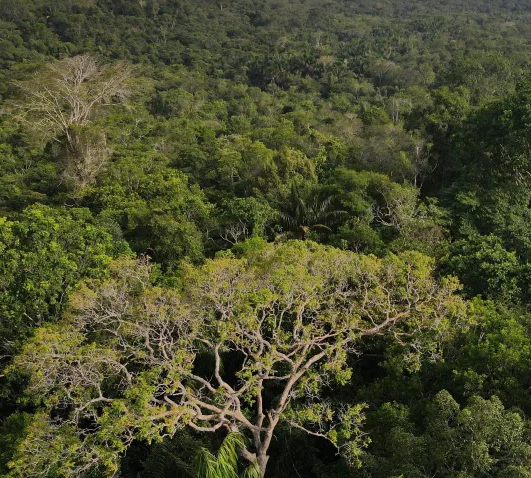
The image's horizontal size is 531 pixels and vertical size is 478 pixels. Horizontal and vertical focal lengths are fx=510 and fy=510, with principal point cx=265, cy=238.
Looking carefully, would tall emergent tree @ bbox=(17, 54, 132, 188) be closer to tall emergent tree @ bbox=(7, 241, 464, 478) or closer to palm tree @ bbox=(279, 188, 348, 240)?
palm tree @ bbox=(279, 188, 348, 240)

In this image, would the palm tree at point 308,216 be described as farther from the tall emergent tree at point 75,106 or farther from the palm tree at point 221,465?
the palm tree at point 221,465

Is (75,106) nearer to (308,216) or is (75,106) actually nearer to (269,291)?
(308,216)

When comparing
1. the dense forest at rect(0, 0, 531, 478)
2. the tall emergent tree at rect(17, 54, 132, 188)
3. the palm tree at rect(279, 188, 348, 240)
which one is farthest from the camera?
the tall emergent tree at rect(17, 54, 132, 188)

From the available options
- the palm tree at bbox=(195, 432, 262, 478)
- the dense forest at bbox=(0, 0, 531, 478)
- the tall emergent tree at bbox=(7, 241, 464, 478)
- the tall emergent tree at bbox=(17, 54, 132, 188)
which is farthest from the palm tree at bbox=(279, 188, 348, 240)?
the palm tree at bbox=(195, 432, 262, 478)

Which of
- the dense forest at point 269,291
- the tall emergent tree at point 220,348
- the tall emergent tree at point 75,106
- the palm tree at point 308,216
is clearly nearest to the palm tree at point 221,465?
the dense forest at point 269,291

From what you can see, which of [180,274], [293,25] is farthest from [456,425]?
[293,25]

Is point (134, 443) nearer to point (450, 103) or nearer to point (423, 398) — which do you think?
point (423, 398)

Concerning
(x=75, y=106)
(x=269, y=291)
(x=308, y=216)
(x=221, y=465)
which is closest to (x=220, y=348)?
(x=269, y=291)
